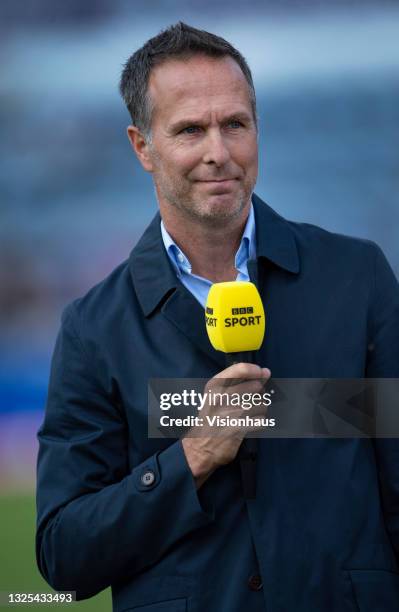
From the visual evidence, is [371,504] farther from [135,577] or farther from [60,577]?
[60,577]

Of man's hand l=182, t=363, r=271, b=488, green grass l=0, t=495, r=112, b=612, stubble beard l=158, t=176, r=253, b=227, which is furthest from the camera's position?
green grass l=0, t=495, r=112, b=612

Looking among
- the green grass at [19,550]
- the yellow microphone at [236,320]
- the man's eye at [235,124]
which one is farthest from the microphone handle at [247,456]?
the green grass at [19,550]

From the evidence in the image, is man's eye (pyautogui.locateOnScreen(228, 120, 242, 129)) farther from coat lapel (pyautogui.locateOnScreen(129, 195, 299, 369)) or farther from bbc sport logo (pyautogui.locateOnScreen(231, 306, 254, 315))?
bbc sport logo (pyautogui.locateOnScreen(231, 306, 254, 315))

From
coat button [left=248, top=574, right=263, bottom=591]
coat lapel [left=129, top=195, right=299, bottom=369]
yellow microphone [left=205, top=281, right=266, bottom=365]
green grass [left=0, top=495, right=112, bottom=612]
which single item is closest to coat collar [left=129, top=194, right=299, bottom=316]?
coat lapel [left=129, top=195, right=299, bottom=369]

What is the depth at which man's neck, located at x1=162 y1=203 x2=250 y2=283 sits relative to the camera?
1.67 meters

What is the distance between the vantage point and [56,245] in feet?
9.52

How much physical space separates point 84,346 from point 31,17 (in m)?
1.68

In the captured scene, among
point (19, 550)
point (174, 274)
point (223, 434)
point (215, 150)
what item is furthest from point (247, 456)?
point (19, 550)

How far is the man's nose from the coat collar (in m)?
0.18

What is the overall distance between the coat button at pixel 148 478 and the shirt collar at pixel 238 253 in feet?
1.28

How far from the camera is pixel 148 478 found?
1496mm

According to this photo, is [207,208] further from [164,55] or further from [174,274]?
[164,55]

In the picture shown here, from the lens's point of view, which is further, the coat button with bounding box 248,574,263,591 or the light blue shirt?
the light blue shirt

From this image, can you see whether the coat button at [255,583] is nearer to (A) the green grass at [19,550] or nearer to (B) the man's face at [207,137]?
(B) the man's face at [207,137]
